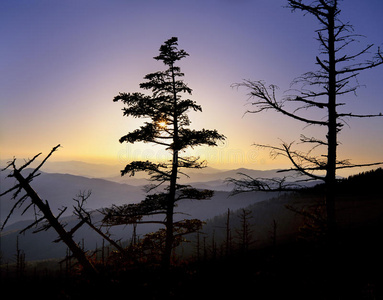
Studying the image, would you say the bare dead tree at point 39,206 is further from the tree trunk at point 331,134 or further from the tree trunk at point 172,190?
the tree trunk at point 331,134

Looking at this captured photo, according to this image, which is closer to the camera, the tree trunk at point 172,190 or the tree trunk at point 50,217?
the tree trunk at point 50,217

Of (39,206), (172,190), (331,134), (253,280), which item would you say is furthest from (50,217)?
(253,280)

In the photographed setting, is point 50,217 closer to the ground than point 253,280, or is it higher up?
higher up

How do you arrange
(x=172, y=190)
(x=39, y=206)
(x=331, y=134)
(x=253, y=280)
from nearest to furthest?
(x=39, y=206) < (x=331, y=134) < (x=253, y=280) < (x=172, y=190)

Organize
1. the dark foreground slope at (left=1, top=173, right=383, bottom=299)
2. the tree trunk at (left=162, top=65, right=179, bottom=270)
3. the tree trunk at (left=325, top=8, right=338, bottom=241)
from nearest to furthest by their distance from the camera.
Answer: the tree trunk at (left=325, top=8, right=338, bottom=241) → the dark foreground slope at (left=1, top=173, right=383, bottom=299) → the tree trunk at (left=162, top=65, right=179, bottom=270)

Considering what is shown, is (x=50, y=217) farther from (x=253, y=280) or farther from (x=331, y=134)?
(x=253, y=280)

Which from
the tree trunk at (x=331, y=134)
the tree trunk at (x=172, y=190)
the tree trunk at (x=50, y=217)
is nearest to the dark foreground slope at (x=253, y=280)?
the tree trunk at (x=331, y=134)

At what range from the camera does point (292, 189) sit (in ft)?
24.9

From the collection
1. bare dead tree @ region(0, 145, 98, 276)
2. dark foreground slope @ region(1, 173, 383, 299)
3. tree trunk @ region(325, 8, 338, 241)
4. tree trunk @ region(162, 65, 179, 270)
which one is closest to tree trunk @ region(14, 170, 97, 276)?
bare dead tree @ region(0, 145, 98, 276)

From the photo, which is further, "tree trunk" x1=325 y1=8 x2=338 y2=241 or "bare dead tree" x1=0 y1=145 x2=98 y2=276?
"tree trunk" x1=325 y1=8 x2=338 y2=241

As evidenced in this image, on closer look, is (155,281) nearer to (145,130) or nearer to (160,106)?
(145,130)

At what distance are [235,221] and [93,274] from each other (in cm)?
16191

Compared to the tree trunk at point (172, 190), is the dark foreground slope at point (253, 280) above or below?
below

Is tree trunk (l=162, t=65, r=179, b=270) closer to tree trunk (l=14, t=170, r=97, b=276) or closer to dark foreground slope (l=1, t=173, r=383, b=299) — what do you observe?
dark foreground slope (l=1, t=173, r=383, b=299)
